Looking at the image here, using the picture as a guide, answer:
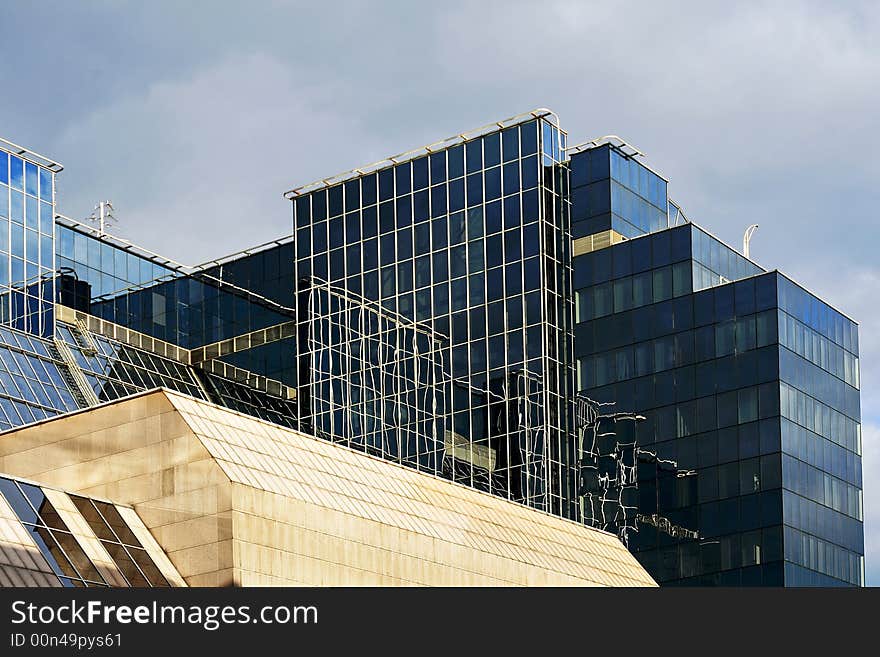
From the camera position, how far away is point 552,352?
111 metres

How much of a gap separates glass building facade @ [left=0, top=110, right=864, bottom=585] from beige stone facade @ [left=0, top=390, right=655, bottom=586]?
27360mm

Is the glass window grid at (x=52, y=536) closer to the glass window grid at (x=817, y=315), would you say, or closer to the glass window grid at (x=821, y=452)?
the glass window grid at (x=821, y=452)

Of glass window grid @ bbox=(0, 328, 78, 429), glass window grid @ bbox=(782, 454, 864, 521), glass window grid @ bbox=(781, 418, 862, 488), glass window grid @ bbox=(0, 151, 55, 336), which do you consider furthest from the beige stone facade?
glass window grid @ bbox=(0, 151, 55, 336)

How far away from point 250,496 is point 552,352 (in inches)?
1810

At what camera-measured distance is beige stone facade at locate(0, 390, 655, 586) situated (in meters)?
66.8

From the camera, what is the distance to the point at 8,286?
103 metres

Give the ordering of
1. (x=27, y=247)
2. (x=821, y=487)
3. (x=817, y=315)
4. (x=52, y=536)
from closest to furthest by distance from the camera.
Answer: (x=52, y=536), (x=27, y=247), (x=821, y=487), (x=817, y=315)

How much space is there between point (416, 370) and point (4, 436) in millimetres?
42450

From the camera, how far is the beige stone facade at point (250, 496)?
66.8m

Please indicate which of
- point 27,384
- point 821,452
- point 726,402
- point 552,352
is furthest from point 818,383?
point 27,384

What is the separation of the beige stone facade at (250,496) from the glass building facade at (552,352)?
27.4 metres

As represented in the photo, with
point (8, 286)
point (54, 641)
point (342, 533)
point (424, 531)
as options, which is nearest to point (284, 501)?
point (342, 533)

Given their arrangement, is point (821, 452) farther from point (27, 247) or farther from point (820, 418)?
point (27, 247)

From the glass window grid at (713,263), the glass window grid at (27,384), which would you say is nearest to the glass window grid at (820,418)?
the glass window grid at (713,263)
